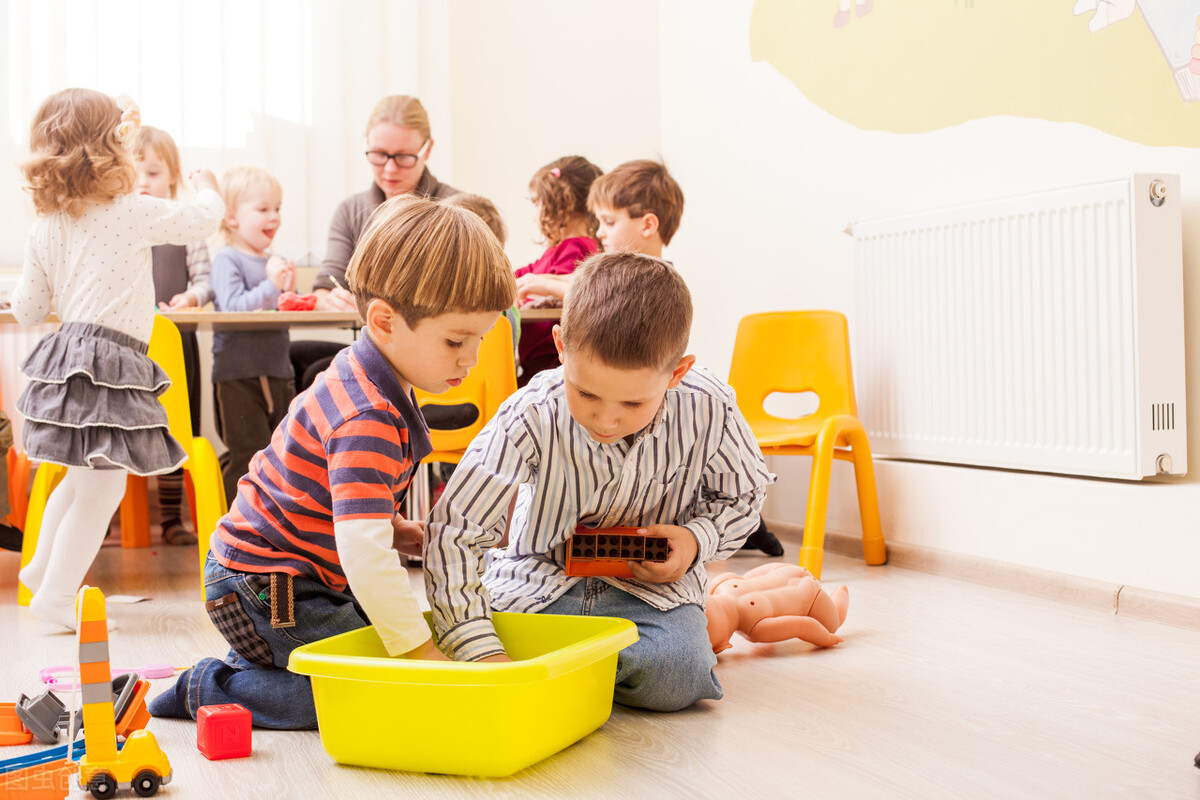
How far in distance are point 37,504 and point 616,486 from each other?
135 centimetres

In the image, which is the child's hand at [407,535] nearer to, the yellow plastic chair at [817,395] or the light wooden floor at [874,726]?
the light wooden floor at [874,726]

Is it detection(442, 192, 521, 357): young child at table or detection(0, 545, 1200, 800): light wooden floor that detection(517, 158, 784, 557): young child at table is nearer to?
detection(442, 192, 521, 357): young child at table

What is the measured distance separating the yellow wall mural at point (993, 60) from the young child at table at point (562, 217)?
2.06 feet

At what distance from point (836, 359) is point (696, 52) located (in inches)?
51.7

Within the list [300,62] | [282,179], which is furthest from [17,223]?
[300,62]

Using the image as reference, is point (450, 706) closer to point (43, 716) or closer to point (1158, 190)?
point (43, 716)

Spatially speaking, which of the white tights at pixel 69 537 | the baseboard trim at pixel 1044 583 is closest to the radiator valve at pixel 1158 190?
the baseboard trim at pixel 1044 583

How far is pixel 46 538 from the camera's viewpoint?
1.94 metres

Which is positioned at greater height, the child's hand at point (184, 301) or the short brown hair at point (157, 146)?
the short brown hair at point (157, 146)

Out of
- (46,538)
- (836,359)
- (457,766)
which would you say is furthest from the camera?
(836,359)

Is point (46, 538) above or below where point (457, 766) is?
above

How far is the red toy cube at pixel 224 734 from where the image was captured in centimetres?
113

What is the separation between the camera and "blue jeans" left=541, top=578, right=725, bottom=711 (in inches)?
50.0

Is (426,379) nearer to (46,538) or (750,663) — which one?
(750,663)
